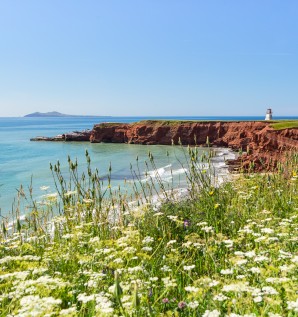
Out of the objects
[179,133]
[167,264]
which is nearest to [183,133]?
[179,133]

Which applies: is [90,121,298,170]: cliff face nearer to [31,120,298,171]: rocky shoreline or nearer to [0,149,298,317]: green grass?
[31,120,298,171]: rocky shoreline

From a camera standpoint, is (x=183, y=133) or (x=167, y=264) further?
(x=183, y=133)

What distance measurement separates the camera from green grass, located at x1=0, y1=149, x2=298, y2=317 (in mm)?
2777

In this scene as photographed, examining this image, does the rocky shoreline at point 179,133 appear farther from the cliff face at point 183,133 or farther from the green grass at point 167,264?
the green grass at point 167,264

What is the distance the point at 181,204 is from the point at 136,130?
179ft

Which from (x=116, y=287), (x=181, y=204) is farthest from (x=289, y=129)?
(x=116, y=287)

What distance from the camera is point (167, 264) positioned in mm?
4293

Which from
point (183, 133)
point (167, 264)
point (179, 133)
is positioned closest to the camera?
point (167, 264)

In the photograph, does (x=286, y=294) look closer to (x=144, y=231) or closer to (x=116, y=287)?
(x=116, y=287)

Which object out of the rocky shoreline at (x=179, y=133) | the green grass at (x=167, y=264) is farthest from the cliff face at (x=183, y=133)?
the green grass at (x=167, y=264)

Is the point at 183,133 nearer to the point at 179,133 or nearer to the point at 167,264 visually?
the point at 179,133

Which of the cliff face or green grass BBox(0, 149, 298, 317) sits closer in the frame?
green grass BBox(0, 149, 298, 317)

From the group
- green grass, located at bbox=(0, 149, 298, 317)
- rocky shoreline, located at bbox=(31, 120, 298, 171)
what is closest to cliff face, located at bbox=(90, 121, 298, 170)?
rocky shoreline, located at bbox=(31, 120, 298, 171)

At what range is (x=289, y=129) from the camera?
29688 mm
